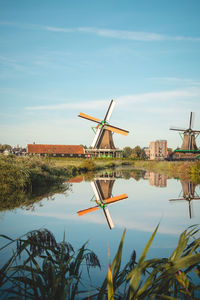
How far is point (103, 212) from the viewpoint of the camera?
296 inches

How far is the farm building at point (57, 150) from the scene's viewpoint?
52.4 m

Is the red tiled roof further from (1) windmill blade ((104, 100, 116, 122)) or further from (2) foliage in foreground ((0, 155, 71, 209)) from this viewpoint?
(2) foliage in foreground ((0, 155, 71, 209))

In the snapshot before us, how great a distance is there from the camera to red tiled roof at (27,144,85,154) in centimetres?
5262

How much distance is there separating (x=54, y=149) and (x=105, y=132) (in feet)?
49.8

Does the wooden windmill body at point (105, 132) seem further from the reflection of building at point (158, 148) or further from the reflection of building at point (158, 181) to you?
the reflection of building at point (158, 148)

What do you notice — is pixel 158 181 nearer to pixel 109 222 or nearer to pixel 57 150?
pixel 109 222

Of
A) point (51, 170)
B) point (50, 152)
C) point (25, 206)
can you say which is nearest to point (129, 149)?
point (50, 152)

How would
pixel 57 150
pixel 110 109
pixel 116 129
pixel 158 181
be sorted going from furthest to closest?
pixel 57 150
pixel 116 129
pixel 110 109
pixel 158 181

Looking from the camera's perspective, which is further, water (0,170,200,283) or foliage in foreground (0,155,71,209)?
foliage in foreground (0,155,71,209)

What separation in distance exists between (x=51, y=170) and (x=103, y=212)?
8.88 meters

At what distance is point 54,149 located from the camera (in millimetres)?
53500

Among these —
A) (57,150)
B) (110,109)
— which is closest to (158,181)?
(110,109)

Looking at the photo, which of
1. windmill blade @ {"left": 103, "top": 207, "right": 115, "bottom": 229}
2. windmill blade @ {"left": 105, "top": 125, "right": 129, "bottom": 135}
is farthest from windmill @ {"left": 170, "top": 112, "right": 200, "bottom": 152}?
windmill blade @ {"left": 103, "top": 207, "right": 115, "bottom": 229}

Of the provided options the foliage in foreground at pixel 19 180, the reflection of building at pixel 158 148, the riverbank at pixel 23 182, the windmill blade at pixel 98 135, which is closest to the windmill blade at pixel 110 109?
the windmill blade at pixel 98 135
